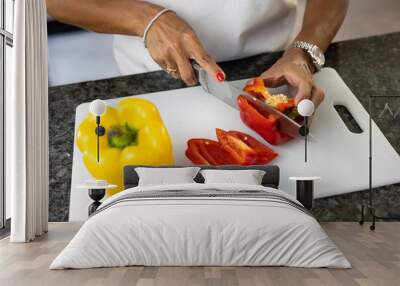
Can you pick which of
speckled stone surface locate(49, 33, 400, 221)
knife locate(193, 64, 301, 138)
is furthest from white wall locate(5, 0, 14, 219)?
knife locate(193, 64, 301, 138)

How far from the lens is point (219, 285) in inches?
142

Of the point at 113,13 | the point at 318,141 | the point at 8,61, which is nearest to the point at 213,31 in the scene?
the point at 113,13

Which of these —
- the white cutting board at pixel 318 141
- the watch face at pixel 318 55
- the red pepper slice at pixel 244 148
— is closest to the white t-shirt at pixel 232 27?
the watch face at pixel 318 55

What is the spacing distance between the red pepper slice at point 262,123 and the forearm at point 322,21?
2.92 feet

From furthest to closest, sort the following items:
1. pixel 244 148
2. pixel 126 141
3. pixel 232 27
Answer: pixel 244 148
pixel 126 141
pixel 232 27

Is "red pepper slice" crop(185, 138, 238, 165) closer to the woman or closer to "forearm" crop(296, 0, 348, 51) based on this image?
the woman

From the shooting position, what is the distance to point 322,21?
6535 mm

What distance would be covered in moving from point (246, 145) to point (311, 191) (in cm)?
83

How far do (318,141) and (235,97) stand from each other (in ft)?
3.32

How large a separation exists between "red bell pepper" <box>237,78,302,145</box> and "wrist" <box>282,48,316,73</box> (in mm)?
383

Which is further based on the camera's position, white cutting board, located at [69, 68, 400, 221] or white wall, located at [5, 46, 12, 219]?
white cutting board, located at [69, 68, 400, 221]

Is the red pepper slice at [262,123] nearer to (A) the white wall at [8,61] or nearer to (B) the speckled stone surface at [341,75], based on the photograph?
(B) the speckled stone surface at [341,75]

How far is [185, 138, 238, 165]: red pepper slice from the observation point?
21.5ft

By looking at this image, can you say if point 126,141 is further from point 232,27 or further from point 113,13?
point 232,27
